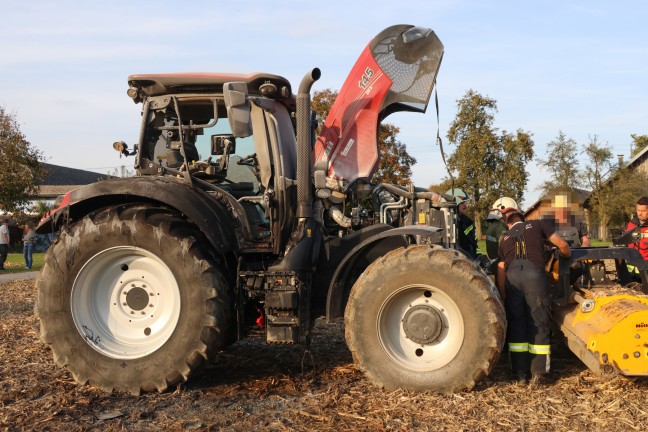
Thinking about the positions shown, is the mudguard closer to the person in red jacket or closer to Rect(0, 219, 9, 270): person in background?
the person in red jacket

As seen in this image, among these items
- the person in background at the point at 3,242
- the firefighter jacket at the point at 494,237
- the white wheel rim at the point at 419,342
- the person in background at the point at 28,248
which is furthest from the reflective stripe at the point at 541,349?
the person in background at the point at 28,248

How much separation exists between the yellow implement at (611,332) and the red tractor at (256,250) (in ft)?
2.58

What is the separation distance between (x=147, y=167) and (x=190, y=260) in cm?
126

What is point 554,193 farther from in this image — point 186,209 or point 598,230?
point 598,230

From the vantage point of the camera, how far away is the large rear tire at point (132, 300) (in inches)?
202

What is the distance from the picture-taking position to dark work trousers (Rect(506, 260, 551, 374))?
5.30 m

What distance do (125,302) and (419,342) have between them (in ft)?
8.00

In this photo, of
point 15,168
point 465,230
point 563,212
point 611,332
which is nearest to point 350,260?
point 611,332

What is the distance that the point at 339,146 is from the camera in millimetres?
5867

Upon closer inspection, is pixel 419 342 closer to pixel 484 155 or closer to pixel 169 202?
pixel 169 202

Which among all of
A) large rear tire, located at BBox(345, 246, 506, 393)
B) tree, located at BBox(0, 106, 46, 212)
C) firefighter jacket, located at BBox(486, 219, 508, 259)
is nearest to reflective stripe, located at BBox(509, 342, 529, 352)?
large rear tire, located at BBox(345, 246, 506, 393)

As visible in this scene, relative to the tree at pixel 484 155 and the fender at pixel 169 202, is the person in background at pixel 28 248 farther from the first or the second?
the tree at pixel 484 155

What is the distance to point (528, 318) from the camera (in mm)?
5445

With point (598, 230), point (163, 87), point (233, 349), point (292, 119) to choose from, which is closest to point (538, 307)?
point (292, 119)
